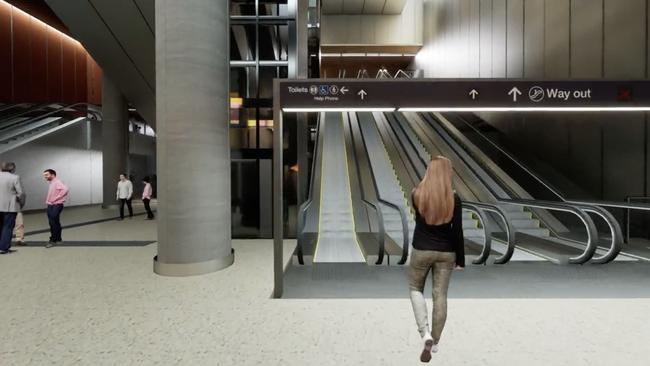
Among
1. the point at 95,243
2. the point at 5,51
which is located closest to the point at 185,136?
the point at 95,243

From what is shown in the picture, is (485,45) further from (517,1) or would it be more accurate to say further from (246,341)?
(246,341)

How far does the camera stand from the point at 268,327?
3764 millimetres

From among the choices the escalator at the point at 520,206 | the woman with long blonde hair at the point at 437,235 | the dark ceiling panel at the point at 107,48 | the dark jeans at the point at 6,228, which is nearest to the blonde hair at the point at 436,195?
the woman with long blonde hair at the point at 437,235

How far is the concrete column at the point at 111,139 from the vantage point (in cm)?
1622

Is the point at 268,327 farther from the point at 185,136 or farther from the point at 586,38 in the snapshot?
the point at 586,38

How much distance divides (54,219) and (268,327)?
6.67 m

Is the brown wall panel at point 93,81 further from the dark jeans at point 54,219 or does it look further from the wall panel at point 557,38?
the wall panel at point 557,38

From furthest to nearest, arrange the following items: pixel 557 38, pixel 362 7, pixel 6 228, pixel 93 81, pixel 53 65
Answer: pixel 362 7 < pixel 93 81 < pixel 53 65 < pixel 557 38 < pixel 6 228

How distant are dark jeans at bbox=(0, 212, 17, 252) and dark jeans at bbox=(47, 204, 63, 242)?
1.94ft

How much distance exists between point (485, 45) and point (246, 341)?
15.5m

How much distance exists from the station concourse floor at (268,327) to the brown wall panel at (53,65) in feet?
61.6

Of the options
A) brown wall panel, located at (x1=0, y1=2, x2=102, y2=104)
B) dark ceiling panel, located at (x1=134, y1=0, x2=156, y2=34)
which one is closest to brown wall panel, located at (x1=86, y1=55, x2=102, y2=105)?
brown wall panel, located at (x1=0, y1=2, x2=102, y2=104)

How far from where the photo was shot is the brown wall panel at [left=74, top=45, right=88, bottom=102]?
A: 71.0 ft

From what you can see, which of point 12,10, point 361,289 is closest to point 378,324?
point 361,289
